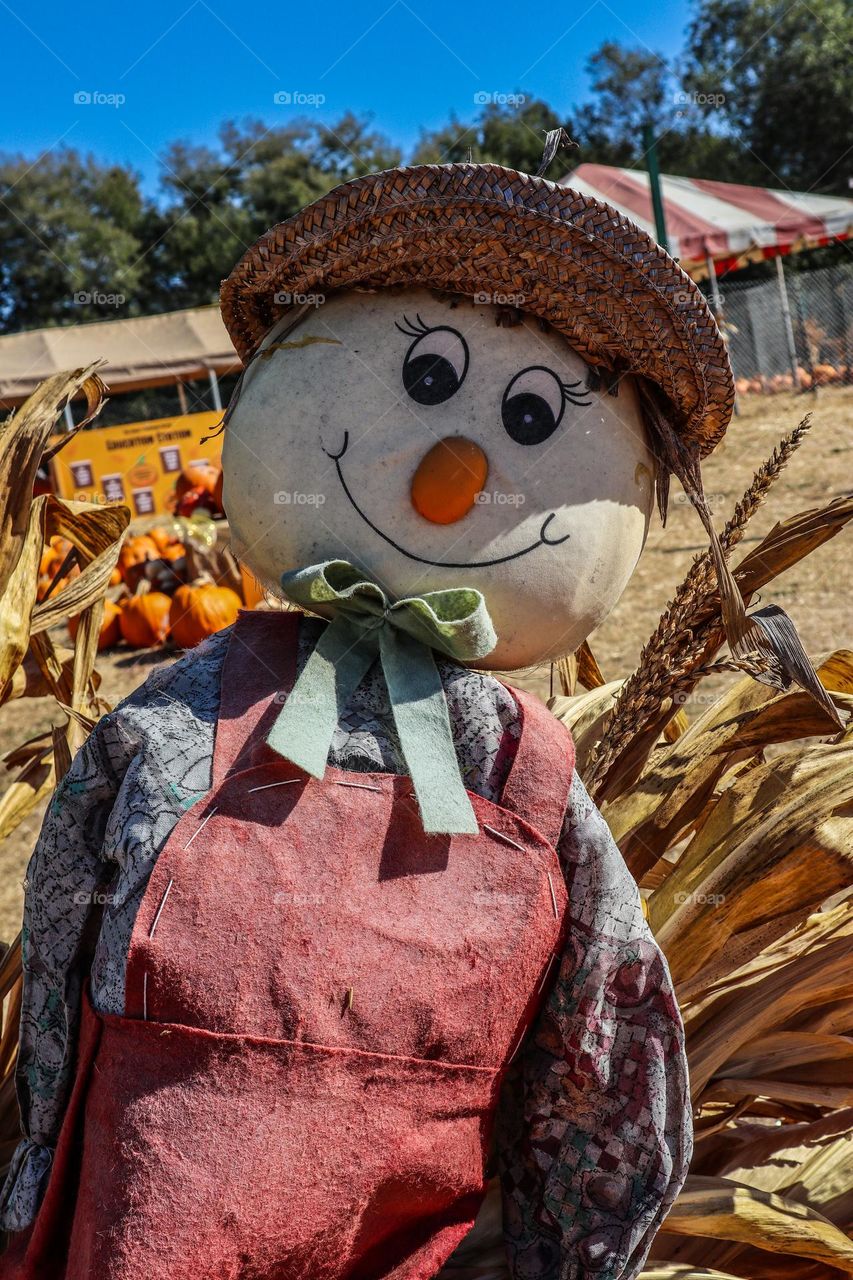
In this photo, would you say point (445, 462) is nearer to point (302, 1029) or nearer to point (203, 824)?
point (203, 824)

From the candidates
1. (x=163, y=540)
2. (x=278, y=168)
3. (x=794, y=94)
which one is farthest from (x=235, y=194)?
(x=163, y=540)

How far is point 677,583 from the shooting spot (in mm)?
5859

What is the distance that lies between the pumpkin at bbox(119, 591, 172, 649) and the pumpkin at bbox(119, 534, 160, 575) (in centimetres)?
49

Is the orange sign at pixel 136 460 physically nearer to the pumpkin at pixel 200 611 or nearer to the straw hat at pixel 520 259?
the pumpkin at pixel 200 611

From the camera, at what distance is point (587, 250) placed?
1379 millimetres

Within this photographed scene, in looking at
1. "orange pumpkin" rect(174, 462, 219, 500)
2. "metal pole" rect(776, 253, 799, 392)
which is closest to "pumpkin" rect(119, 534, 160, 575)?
"orange pumpkin" rect(174, 462, 219, 500)

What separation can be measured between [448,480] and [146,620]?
527 centimetres

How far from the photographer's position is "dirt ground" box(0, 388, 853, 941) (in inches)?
162

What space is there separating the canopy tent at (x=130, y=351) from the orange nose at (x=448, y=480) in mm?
12396

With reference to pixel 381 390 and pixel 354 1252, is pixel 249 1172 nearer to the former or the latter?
pixel 354 1252

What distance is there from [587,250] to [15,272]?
93.7 feet

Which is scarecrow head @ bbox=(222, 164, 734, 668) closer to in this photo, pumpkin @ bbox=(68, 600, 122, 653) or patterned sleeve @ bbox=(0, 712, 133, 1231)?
patterned sleeve @ bbox=(0, 712, 133, 1231)

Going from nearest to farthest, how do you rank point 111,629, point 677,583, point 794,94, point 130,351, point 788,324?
point 677,583
point 111,629
point 788,324
point 130,351
point 794,94

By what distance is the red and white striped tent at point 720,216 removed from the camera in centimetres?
1167
